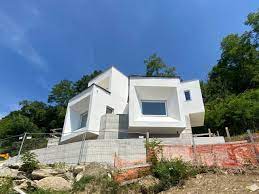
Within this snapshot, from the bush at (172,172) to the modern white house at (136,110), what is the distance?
790cm

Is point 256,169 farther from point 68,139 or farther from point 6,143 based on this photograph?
point 6,143

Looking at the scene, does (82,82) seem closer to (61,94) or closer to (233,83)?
(61,94)

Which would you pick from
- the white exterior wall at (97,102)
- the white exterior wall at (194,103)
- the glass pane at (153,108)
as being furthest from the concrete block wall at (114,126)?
the white exterior wall at (194,103)

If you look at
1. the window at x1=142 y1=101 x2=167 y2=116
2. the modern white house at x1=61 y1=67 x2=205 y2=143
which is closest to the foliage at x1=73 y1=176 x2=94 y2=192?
the modern white house at x1=61 y1=67 x2=205 y2=143

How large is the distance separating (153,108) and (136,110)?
1719 millimetres

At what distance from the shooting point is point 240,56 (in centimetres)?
3906

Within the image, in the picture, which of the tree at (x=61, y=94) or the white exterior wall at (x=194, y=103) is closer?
the white exterior wall at (x=194, y=103)

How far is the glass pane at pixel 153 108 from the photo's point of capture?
1914 centimetres

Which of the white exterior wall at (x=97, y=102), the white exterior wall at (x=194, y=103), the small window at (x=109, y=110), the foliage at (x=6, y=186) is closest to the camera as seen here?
the foliage at (x=6, y=186)

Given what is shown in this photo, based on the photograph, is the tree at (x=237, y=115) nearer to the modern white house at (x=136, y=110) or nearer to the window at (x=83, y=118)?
the modern white house at (x=136, y=110)

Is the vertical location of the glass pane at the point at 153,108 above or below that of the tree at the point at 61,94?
below

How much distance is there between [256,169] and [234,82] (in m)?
31.4

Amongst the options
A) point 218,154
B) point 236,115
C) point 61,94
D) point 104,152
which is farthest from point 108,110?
point 61,94

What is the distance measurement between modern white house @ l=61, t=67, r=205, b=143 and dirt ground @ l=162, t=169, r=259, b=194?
28.3 ft
